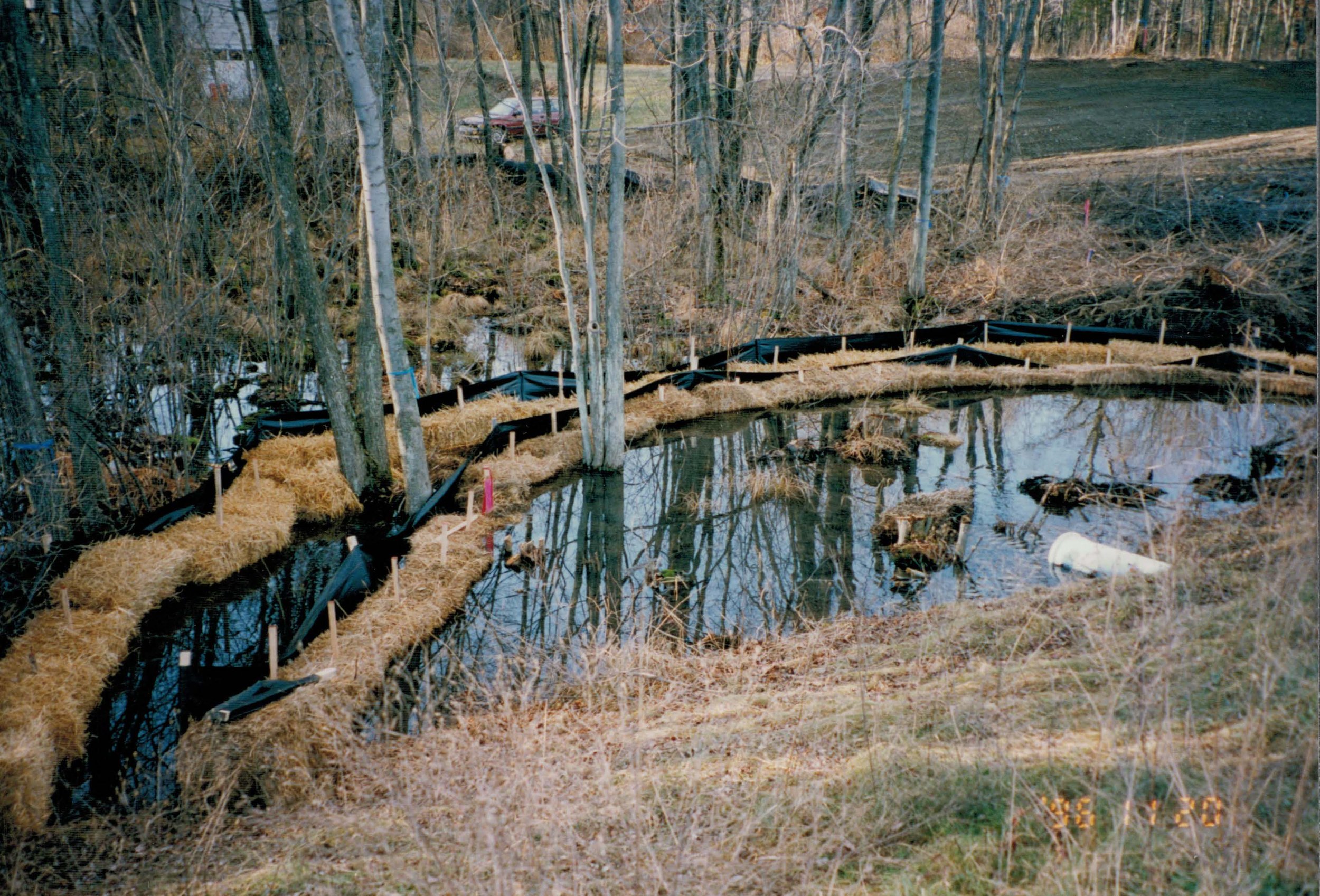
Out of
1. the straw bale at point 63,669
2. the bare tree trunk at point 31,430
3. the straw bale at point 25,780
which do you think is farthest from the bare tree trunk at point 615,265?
the straw bale at point 25,780

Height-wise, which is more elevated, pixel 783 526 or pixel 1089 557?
pixel 1089 557

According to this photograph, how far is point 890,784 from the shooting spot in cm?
527

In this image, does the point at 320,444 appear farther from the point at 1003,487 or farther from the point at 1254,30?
the point at 1254,30

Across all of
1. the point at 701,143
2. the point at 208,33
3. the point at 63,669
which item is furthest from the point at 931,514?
the point at 208,33

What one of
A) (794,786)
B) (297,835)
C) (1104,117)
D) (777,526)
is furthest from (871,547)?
(1104,117)

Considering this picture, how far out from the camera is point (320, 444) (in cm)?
1309

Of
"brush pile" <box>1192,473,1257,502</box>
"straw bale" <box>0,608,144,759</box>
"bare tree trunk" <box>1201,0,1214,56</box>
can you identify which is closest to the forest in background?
"straw bale" <box>0,608,144,759</box>

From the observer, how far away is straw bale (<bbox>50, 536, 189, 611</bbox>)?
29.1 ft

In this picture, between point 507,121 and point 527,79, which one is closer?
point 527,79

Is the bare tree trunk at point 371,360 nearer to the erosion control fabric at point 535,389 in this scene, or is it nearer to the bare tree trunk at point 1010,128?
the erosion control fabric at point 535,389

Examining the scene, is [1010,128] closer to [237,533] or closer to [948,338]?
[948,338]

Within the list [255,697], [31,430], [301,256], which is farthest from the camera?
[301,256]

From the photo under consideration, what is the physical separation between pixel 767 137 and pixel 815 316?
4131mm

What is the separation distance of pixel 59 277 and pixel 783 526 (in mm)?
8686
